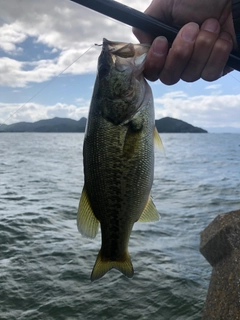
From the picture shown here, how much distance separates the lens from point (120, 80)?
2939 millimetres

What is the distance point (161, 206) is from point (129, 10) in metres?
12.7

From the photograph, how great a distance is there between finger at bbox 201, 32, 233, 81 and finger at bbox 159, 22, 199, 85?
19cm

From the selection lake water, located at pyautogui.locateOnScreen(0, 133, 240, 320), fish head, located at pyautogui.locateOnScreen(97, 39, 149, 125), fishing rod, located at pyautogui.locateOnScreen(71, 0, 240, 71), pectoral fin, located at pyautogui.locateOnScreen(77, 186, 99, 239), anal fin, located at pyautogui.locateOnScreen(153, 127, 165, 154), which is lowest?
lake water, located at pyautogui.locateOnScreen(0, 133, 240, 320)

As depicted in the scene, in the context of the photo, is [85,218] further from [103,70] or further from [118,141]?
[103,70]

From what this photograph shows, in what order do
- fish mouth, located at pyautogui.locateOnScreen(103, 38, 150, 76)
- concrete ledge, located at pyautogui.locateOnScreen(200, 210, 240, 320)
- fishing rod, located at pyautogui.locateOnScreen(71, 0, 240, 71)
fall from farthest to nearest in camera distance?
1. concrete ledge, located at pyautogui.locateOnScreen(200, 210, 240, 320)
2. fish mouth, located at pyautogui.locateOnScreen(103, 38, 150, 76)
3. fishing rod, located at pyautogui.locateOnScreen(71, 0, 240, 71)

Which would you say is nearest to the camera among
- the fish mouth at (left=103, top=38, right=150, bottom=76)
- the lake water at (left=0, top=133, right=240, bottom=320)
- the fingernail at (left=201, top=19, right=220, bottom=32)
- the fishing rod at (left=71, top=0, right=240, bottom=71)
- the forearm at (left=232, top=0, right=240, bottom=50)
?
the fishing rod at (left=71, top=0, right=240, bottom=71)

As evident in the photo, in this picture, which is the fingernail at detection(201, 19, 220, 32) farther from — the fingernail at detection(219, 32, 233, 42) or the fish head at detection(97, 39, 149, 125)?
the fish head at detection(97, 39, 149, 125)

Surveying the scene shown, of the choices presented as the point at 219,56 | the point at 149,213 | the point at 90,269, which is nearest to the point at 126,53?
the point at 219,56

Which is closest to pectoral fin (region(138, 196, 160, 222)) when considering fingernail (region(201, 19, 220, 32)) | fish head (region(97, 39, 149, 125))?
fish head (region(97, 39, 149, 125))

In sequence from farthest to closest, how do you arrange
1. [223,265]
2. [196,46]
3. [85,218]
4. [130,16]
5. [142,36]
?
[223,265] → [142,36] → [196,46] → [85,218] → [130,16]

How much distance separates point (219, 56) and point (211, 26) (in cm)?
27

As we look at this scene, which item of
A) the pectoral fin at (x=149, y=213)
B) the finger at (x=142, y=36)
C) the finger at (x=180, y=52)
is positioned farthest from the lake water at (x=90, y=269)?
the finger at (x=142, y=36)

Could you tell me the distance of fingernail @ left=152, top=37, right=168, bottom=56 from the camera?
3.01 m

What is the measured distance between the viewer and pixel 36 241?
10328 millimetres
